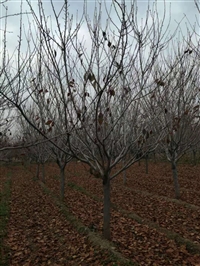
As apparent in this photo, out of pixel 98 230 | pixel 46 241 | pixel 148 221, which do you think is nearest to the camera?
pixel 46 241

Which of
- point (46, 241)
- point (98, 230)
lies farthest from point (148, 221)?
point (46, 241)

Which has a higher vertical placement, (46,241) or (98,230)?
(98,230)

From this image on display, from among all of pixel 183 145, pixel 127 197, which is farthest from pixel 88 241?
pixel 183 145

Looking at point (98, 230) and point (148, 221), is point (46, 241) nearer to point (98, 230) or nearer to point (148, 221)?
point (98, 230)

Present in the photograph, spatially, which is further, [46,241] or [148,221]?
[148,221]

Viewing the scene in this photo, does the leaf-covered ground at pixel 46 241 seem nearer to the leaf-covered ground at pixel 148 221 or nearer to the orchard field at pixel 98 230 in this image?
the orchard field at pixel 98 230

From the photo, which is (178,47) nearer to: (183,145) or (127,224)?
(183,145)

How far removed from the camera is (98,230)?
5.70m

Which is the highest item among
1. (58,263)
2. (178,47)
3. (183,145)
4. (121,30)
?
(178,47)

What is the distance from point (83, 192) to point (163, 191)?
3.50 meters

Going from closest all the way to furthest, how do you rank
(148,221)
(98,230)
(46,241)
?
(46,241)
(98,230)
(148,221)

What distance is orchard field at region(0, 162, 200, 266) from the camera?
4371mm

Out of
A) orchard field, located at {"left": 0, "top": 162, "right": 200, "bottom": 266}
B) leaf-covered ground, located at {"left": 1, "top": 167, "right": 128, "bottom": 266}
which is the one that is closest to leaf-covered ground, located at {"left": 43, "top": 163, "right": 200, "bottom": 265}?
orchard field, located at {"left": 0, "top": 162, "right": 200, "bottom": 266}

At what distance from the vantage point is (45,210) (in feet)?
26.7
